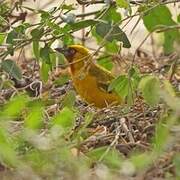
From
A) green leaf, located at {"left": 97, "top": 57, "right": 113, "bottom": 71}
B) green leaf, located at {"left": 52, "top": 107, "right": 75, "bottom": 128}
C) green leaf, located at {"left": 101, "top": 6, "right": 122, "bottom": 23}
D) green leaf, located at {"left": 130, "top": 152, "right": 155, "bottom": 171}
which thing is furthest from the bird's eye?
green leaf, located at {"left": 130, "top": 152, "right": 155, "bottom": 171}

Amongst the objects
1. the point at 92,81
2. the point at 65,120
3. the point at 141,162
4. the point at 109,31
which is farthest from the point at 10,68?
the point at 141,162

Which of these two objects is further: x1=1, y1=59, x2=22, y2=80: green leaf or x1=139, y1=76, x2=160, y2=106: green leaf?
x1=1, y1=59, x2=22, y2=80: green leaf

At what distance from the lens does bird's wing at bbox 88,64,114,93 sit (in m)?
4.97

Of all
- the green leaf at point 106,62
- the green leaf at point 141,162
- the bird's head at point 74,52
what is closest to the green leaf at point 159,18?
the green leaf at point 106,62

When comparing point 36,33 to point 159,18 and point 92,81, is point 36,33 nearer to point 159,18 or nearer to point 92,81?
point 159,18

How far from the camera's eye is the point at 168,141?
8.05ft

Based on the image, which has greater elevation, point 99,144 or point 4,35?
point 4,35

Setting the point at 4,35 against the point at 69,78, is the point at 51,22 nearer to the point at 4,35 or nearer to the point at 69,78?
the point at 4,35

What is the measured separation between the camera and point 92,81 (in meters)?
5.12

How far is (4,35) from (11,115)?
3.94 ft

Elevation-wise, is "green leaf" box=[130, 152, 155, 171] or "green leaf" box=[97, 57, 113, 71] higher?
"green leaf" box=[130, 152, 155, 171]

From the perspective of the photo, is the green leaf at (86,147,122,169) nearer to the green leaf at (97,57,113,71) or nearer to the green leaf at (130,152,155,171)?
the green leaf at (130,152,155,171)

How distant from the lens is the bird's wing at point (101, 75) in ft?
16.3

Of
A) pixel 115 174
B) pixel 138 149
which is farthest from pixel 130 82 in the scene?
pixel 115 174
